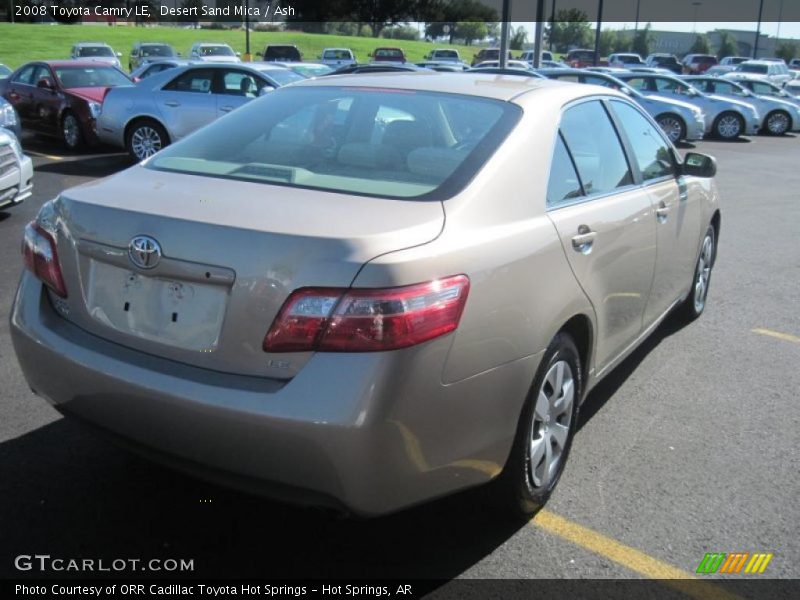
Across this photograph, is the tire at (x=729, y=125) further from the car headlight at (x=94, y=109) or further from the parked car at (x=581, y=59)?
the parked car at (x=581, y=59)

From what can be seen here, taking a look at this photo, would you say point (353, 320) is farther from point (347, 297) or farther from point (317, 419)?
point (317, 419)

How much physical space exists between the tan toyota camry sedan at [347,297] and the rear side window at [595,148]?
37 mm

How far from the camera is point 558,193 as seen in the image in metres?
3.29

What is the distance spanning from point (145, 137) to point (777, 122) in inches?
775

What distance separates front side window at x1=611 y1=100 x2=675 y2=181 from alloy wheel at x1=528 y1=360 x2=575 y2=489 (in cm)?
157

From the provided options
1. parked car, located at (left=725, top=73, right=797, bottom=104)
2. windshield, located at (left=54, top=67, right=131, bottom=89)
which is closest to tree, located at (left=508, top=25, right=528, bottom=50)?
parked car, located at (left=725, top=73, right=797, bottom=104)

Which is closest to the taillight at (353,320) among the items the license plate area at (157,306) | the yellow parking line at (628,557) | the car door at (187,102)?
the license plate area at (157,306)

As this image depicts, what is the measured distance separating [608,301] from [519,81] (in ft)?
3.86

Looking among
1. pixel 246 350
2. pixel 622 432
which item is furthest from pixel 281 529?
pixel 622 432

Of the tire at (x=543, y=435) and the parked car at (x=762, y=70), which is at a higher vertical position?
the parked car at (x=762, y=70)

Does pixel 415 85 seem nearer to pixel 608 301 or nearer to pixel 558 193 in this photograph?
pixel 558 193

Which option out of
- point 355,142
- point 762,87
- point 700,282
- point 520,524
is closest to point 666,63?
point 762,87

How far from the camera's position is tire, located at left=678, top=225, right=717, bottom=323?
561 cm

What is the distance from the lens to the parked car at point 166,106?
12.3 metres
